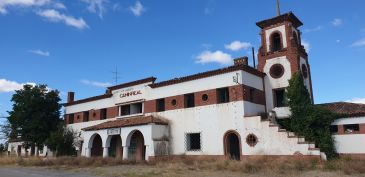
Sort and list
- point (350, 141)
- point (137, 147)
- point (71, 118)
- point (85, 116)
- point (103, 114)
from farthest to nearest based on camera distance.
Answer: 1. point (71, 118)
2. point (85, 116)
3. point (103, 114)
4. point (137, 147)
5. point (350, 141)

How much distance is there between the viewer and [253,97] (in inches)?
Result: 1052

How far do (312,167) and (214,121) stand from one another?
8.55 meters

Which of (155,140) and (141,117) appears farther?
(141,117)

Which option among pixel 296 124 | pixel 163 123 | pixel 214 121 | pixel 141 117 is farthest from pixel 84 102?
pixel 296 124

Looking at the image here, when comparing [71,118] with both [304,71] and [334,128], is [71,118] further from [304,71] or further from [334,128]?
[334,128]

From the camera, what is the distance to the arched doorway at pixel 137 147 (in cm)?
3088

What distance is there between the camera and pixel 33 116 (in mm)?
38594

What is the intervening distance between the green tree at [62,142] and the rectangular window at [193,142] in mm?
15736

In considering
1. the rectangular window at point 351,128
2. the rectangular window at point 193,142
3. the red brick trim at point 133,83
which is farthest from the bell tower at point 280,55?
the red brick trim at point 133,83

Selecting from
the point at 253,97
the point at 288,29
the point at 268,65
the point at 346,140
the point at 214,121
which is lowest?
the point at 346,140

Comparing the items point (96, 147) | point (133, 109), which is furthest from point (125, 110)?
point (96, 147)

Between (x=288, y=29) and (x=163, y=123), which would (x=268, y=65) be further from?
(x=163, y=123)

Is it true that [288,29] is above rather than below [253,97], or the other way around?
above

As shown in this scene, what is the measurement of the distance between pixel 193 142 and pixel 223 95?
4707 mm
